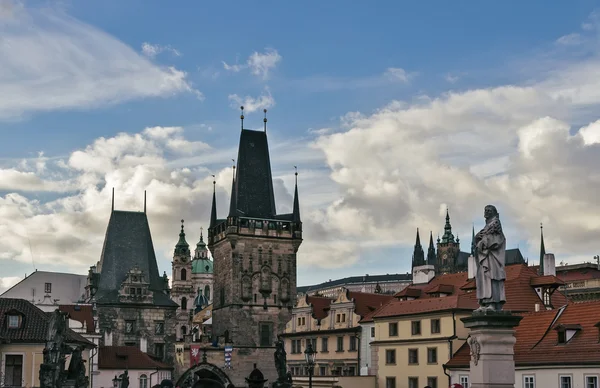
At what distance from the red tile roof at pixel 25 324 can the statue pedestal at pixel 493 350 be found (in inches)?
1527

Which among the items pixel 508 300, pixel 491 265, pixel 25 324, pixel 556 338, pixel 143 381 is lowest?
pixel 143 381

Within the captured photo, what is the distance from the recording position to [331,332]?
230 ft

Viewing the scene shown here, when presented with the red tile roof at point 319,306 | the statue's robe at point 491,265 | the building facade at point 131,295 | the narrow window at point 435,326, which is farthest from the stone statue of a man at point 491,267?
the building facade at point 131,295

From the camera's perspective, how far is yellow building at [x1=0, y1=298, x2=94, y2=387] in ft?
161

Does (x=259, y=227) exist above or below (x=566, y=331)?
above

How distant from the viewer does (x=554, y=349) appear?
127 ft

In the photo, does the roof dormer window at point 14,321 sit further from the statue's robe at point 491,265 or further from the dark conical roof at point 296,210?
the dark conical roof at point 296,210

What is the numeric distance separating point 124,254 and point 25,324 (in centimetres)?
4466

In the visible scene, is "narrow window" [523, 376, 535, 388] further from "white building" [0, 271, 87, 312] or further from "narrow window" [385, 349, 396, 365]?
"white building" [0, 271, 87, 312]

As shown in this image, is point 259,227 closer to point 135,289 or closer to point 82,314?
point 135,289

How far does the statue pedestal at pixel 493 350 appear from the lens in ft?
52.1

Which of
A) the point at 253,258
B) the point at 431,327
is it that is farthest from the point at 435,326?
the point at 253,258

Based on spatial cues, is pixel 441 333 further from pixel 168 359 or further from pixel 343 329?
pixel 168 359

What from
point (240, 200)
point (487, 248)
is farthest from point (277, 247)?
point (487, 248)
